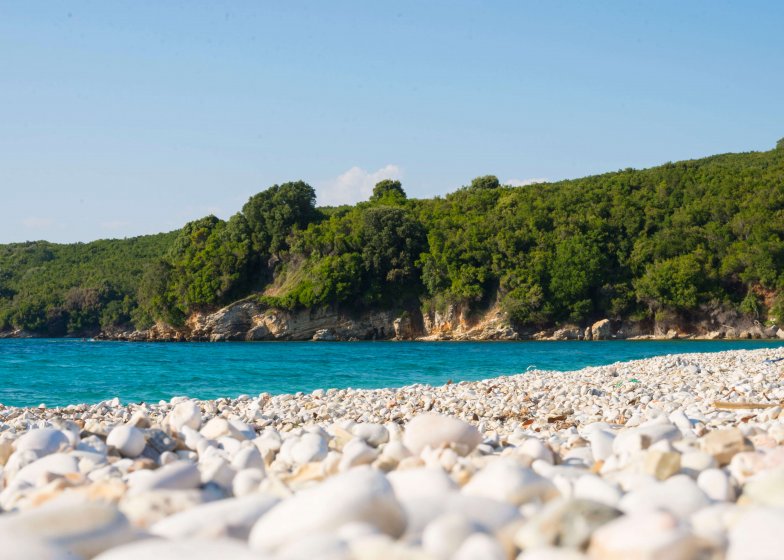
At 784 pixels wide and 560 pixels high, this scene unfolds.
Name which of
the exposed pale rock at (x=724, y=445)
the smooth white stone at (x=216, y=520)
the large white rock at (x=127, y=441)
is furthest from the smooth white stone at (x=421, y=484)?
the large white rock at (x=127, y=441)

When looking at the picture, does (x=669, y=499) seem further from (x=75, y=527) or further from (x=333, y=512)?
(x=75, y=527)

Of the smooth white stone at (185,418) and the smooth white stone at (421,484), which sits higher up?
the smooth white stone at (421,484)

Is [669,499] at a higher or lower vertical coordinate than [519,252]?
lower

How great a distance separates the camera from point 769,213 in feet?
174

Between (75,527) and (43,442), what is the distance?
2.04 metres

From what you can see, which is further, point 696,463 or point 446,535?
point 696,463

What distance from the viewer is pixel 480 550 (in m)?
2.16

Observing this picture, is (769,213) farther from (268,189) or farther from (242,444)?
(242,444)

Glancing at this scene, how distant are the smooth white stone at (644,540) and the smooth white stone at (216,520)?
3.59 feet

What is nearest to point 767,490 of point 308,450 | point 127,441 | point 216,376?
point 308,450

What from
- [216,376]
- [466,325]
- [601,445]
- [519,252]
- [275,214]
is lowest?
[466,325]

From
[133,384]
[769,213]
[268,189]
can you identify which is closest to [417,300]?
[268,189]

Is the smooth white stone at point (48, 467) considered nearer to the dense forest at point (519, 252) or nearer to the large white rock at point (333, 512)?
the large white rock at point (333, 512)

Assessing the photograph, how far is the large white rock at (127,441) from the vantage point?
14.2 ft
